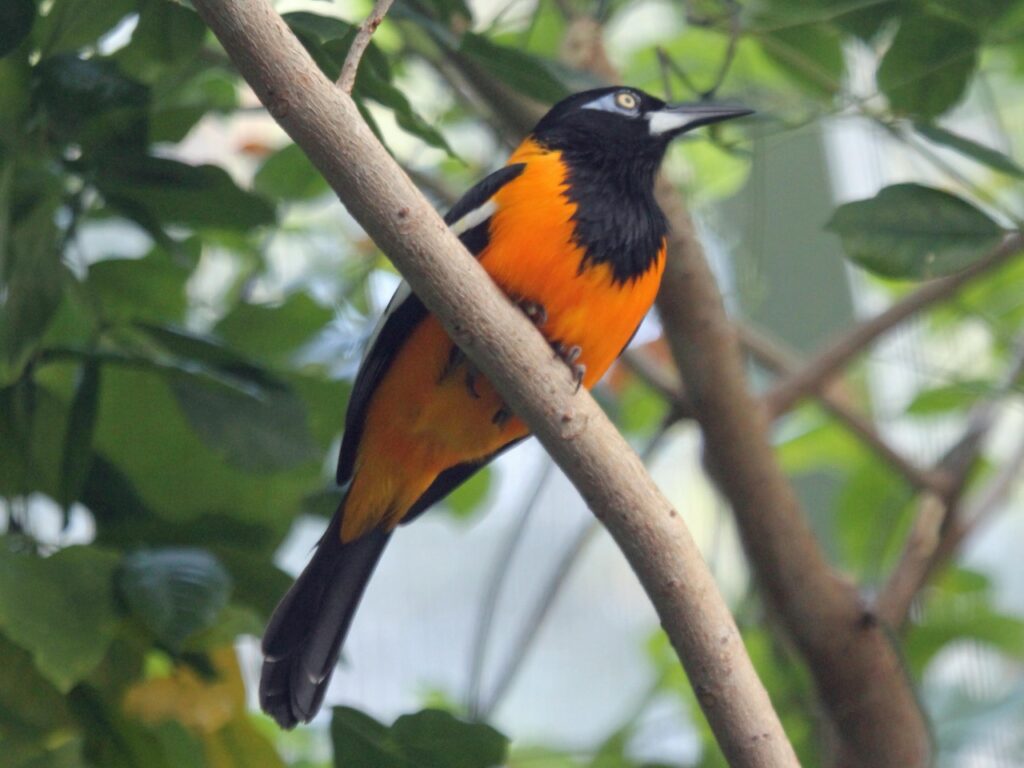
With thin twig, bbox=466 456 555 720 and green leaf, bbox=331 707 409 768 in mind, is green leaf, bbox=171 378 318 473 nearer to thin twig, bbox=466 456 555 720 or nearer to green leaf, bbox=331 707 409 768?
green leaf, bbox=331 707 409 768

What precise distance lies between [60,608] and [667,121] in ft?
2.94

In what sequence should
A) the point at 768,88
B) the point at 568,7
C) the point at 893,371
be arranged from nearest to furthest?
the point at 568,7
the point at 768,88
the point at 893,371

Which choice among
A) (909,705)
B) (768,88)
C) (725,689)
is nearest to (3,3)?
(725,689)

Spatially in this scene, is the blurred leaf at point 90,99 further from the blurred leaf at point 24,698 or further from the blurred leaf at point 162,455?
the blurred leaf at point 24,698

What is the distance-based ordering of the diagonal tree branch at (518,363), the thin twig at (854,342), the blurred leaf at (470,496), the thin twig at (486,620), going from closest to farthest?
the diagonal tree branch at (518,363) → the thin twig at (486,620) → the thin twig at (854,342) → the blurred leaf at (470,496)

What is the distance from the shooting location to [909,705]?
1620 millimetres

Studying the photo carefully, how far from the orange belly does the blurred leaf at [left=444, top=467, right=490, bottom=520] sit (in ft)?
1.73

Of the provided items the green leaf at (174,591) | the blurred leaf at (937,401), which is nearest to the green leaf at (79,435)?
the green leaf at (174,591)

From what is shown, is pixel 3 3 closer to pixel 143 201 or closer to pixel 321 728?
pixel 143 201

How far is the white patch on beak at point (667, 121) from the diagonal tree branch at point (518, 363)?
604 millimetres

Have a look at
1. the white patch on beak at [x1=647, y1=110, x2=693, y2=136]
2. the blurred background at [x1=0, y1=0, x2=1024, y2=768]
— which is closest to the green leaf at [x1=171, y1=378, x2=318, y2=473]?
the blurred background at [x1=0, y1=0, x2=1024, y2=768]

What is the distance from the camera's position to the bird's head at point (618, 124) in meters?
1.55

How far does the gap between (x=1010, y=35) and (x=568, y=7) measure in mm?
620

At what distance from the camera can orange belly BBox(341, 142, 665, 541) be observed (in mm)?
1344
